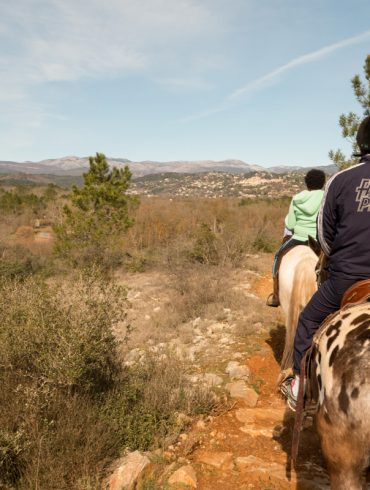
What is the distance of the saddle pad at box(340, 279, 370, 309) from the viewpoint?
2.35m

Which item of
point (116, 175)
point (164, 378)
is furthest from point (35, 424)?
point (116, 175)

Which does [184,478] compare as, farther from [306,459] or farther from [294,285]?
[294,285]

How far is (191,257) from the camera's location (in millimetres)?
12422

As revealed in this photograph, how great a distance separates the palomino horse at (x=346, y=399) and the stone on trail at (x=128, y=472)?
1.75 metres

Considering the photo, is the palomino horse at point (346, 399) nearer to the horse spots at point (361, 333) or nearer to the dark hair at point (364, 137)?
the horse spots at point (361, 333)

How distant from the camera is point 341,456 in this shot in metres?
1.97

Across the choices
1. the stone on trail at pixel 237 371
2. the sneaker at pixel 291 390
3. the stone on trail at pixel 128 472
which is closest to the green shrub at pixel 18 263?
the stone on trail at pixel 237 371

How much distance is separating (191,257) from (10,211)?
74.3 ft

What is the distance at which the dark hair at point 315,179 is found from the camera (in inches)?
188

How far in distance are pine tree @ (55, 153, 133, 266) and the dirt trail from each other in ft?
30.5

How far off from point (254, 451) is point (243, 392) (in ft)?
3.39

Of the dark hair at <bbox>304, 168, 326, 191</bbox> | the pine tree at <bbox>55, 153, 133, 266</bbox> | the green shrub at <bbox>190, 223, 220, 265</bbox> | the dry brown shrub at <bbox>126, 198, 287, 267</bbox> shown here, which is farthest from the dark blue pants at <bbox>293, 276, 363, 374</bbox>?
the pine tree at <bbox>55, 153, 133, 266</bbox>

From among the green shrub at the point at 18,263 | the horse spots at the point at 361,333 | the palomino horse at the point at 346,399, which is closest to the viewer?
the palomino horse at the point at 346,399

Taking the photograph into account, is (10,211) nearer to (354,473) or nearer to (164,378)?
(164,378)
